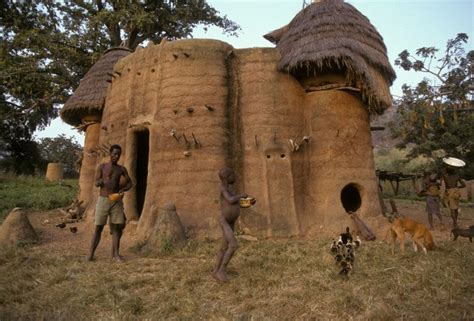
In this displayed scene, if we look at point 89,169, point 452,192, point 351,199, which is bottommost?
point 351,199

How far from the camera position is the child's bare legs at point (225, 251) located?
489cm

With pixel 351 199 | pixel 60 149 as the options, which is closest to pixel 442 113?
pixel 351 199

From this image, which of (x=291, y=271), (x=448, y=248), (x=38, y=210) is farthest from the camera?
(x=38, y=210)

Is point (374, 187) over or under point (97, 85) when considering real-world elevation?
under

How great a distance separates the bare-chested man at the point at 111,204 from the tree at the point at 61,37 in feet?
37.9

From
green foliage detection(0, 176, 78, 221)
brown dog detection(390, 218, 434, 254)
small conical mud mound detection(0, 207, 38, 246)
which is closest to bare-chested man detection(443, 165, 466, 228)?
brown dog detection(390, 218, 434, 254)

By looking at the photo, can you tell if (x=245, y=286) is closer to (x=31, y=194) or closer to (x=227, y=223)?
(x=227, y=223)

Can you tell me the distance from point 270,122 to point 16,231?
17.8 ft

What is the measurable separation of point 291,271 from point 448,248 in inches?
116

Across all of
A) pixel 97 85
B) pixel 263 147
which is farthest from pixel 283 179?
pixel 97 85

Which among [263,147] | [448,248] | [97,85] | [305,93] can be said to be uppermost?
[97,85]

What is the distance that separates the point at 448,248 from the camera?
645 centimetres

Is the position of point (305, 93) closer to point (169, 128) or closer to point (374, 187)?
point (374, 187)

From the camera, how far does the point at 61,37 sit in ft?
54.3
